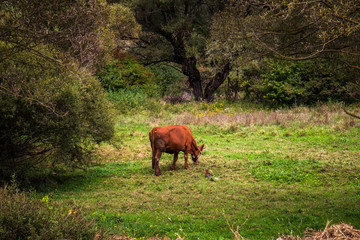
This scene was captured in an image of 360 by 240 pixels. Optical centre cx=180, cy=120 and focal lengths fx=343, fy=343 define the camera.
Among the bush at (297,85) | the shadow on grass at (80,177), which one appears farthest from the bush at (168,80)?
the shadow on grass at (80,177)

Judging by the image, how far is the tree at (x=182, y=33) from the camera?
29.8 meters

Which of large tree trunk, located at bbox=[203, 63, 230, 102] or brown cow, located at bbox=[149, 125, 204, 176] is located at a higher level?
large tree trunk, located at bbox=[203, 63, 230, 102]

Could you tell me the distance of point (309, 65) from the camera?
81.7ft

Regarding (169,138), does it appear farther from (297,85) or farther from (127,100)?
(127,100)

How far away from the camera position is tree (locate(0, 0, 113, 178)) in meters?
8.26

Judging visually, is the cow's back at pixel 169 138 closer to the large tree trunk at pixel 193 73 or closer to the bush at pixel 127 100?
the bush at pixel 127 100

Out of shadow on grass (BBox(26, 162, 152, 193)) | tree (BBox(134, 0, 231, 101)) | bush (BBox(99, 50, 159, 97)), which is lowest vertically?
shadow on grass (BBox(26, 162, 152, 193))

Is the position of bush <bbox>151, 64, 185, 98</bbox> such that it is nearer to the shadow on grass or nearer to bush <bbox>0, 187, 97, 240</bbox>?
the shadow on grass

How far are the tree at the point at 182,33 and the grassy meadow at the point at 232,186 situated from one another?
13.0 meters

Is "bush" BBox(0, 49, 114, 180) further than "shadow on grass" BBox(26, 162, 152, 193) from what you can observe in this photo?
No

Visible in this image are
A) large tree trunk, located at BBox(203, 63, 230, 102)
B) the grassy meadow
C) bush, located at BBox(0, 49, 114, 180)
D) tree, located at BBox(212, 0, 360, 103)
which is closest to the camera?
the grassy meadow

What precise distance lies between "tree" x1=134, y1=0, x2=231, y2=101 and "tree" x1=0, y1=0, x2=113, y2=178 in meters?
20.1

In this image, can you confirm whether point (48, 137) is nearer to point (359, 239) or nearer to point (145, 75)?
point (359, 239)

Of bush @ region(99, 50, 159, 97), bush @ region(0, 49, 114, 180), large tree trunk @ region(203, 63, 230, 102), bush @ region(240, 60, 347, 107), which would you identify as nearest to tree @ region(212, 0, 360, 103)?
bush @ region(0, 49, 114, 180)
